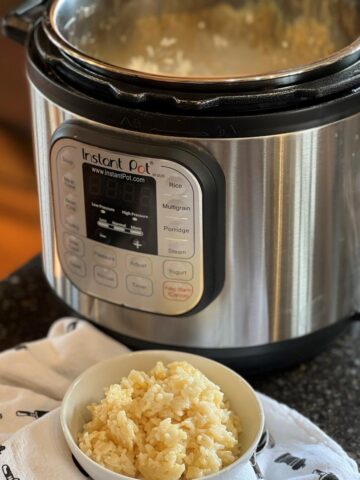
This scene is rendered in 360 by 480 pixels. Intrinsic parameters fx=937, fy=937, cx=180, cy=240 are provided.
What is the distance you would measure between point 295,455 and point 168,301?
159 mm

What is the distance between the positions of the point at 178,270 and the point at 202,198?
7 centimetres

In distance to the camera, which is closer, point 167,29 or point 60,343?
point 60,343

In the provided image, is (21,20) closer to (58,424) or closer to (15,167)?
(58,424)

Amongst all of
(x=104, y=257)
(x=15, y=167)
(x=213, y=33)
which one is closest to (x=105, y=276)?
(x=104, y=257)

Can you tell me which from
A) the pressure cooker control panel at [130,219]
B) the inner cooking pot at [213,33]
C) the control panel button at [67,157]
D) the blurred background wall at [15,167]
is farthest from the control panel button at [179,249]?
the blurred background wall at [15,167]

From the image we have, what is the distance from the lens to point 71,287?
0.83 m

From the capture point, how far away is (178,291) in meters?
0.76

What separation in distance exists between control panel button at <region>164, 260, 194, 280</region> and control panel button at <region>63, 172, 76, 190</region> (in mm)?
99

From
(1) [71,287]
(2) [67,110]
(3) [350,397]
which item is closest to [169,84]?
(2) [67,110]

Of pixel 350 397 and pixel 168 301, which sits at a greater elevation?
pixel 168 301

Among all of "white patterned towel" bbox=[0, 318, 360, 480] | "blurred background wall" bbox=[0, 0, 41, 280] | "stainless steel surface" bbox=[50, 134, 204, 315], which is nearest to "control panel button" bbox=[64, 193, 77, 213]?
"stainless steel surface" bbox=[50, 134, 204, 315]

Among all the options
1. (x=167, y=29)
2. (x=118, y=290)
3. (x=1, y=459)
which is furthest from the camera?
(x=167, y=29)

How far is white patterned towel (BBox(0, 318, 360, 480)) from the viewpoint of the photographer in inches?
26.8

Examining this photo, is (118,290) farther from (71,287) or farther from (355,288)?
(355,288)
